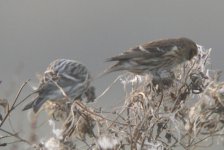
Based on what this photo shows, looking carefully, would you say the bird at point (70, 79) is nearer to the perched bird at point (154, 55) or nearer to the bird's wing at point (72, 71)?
the bird's wing at point (72, 71)

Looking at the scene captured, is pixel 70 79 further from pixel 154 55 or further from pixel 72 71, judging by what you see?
pixel 154 55

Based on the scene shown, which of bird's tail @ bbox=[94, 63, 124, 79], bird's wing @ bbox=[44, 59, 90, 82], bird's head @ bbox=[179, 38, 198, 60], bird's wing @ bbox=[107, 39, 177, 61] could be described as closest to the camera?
bird's head @ bbox=[179, 38, 198, 60]

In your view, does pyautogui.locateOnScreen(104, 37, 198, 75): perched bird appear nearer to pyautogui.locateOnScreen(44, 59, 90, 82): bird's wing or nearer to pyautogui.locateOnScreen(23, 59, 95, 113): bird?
pyautogui.locateOnScreen(23, 59, 95, 113): bird

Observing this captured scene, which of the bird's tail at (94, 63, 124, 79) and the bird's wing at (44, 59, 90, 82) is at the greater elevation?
the bird's tail at (94, 63, 124, 79)

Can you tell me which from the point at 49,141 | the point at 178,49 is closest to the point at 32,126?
the point at 49,141

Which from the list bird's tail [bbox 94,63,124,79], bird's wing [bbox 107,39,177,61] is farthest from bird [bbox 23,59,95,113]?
bird's wing [bbox 107,39,177,61]

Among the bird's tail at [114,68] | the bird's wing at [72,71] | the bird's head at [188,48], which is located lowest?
the bird's wing at [72,71]

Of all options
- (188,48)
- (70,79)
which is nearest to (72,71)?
(70,79)

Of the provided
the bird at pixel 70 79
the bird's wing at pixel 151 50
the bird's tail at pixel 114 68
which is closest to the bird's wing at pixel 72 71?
the bird at pixel 70 79
